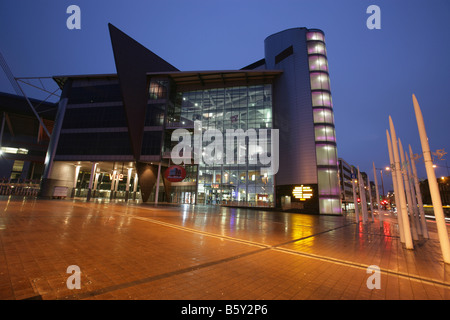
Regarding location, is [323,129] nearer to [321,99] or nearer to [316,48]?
[321,99]

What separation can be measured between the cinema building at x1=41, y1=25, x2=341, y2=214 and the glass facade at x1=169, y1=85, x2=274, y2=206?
0.19m

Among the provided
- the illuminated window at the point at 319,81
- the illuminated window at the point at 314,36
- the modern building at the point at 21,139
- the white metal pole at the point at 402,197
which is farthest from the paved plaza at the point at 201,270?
the modern building at the point at 21,139

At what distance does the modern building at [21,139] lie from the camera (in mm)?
46812

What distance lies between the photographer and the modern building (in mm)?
46812

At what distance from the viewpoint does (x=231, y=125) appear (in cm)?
3669

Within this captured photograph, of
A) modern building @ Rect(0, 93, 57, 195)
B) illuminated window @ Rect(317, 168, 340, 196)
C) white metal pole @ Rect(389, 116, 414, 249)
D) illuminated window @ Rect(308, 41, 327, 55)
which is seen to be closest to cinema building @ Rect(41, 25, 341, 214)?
illuminated window @ Rect(308, 41, 327, 55)

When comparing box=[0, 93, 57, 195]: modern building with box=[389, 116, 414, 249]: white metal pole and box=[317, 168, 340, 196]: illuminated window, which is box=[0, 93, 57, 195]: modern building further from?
box=[389, 116, 414, 249]: white metal pole

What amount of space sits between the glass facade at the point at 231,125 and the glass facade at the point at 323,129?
800 cm

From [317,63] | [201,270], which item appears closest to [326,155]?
[317,63]

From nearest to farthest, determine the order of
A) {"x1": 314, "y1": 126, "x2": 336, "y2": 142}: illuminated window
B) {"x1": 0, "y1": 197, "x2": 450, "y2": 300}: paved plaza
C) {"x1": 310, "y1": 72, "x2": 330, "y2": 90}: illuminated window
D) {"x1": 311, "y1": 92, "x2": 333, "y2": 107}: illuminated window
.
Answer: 1. {"x1": 0, "y1": 197, "x2": 450, "y2": 300}: paved plaza
2. {"x1": 314, "y1": 126, "x2": 336, "y2": 142}: illuminated window
3. {"x1": 311, "y1": 92, "x2": 333, "y2": 107}: illuminated window
4. {"x1": 310, "y1": 72, "x2": 330, "y2": 90}: illuminated window

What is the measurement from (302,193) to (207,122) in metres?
22.2

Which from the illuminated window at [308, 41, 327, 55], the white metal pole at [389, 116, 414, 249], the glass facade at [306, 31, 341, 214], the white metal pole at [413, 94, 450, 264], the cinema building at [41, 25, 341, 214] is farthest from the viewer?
the illuminated window at [308, 41, 327, 55]

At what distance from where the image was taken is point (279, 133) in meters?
35.3

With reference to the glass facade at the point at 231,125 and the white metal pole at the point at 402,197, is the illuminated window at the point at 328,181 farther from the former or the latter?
the white metal pole at the point at 402,197
